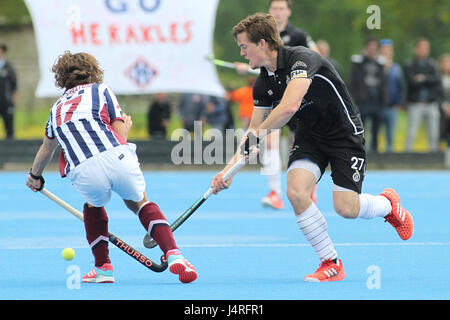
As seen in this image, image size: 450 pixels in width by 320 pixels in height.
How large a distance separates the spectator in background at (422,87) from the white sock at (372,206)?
1056 centimetres

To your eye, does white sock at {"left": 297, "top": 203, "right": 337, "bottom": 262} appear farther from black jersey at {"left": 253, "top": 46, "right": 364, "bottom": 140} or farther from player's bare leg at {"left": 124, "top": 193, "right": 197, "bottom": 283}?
player's bare leg at {"left": 124, "top": 193, "right": 197, "bottom": 283}

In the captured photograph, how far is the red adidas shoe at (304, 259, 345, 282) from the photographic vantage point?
239 inches

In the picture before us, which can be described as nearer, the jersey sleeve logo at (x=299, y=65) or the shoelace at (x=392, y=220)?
the jersey sleeve logo at (x=299, y=65)

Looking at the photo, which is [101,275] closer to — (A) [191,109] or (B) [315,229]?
(B) [315,229]

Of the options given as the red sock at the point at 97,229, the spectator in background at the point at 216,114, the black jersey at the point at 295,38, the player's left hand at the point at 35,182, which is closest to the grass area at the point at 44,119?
the spectator in background at the point at 216,114

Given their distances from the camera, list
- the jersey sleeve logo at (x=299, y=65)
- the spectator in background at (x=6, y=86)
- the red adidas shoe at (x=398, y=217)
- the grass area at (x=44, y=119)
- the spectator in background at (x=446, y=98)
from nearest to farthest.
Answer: the jersey sleeve logo at (x=299, y=65) → the red adidas shoe at (x=398, y=217) → the spectator in background at (x=6, y=86) → the spectator in background at (x=446, y=98) → the grass area at (x=44, y=119)

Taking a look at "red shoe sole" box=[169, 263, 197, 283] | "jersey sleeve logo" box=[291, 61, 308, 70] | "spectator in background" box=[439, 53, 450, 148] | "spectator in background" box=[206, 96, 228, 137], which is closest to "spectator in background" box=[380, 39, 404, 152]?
"spectator in background" box=[439, 53, 450, 148]

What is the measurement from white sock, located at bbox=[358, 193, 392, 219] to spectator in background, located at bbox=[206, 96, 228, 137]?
11.7 metres

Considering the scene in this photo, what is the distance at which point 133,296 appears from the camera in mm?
5484

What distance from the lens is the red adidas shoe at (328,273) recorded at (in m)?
6.07

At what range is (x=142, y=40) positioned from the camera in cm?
1565

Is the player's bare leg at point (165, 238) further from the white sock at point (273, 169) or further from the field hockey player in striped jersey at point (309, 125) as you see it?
the white sock at point (273, 169)
